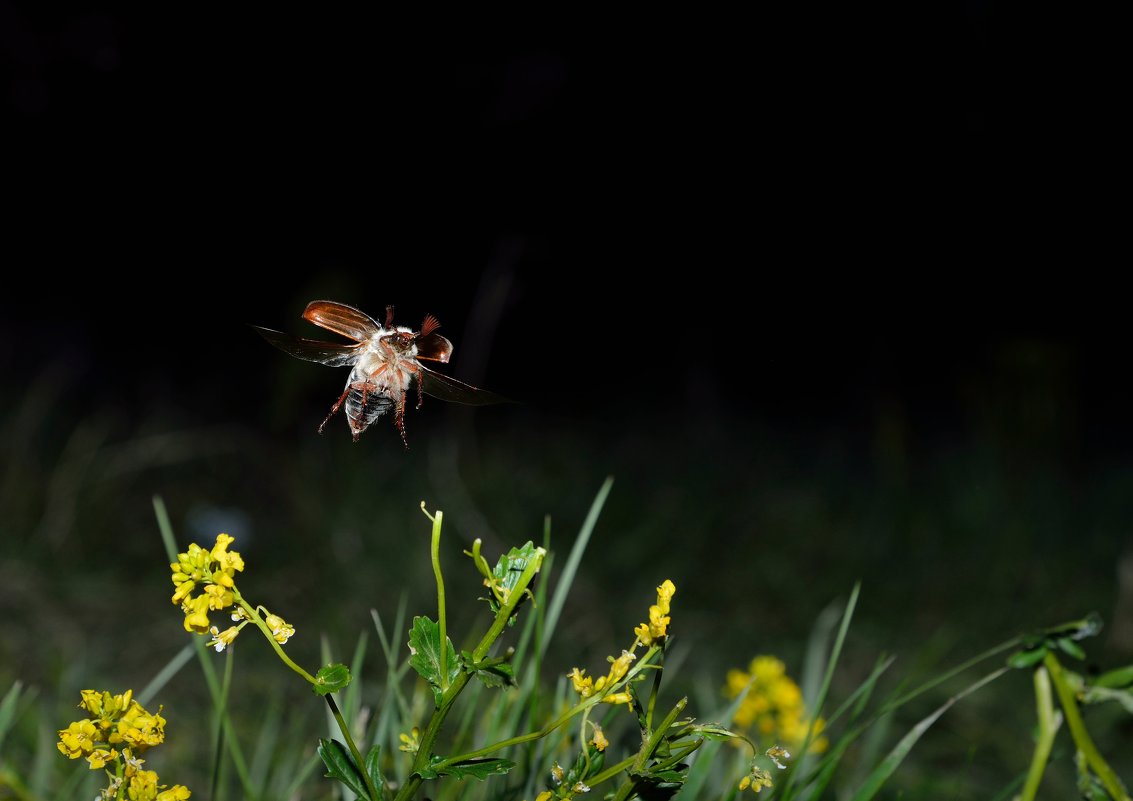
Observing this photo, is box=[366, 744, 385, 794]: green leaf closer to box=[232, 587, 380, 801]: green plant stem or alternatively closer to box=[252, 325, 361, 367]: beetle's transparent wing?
box=[232, 587, 380, 801]: green plant stem

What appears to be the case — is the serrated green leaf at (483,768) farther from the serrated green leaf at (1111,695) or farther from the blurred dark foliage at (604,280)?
the blurred dark foliage at (604,280)

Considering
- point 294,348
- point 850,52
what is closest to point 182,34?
point 850,52

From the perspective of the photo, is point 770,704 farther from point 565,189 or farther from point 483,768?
point 565,189

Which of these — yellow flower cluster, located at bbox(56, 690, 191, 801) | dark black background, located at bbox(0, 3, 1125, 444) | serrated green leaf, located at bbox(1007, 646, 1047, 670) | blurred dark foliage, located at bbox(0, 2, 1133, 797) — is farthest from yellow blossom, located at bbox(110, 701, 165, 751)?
dark black background, located at bbox(0, 3, 1125, 444)

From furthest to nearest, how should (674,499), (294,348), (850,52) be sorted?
(850,52)
(674,499)
(294,348)

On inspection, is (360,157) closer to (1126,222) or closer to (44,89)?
(44,89)
